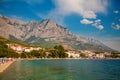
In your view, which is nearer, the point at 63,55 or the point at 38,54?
the point at 38,54

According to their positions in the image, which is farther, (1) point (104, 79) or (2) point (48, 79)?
(1) point (104, 79)

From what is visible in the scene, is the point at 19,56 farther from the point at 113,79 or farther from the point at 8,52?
the point at 113,79

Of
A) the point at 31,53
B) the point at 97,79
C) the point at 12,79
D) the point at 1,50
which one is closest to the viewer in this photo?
the point at 12,79

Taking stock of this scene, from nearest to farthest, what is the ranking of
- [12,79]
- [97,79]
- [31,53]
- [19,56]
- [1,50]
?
[12,79] → [97,79] → [1,50] → [19,56] → [31,53]

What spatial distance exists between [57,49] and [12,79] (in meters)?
157

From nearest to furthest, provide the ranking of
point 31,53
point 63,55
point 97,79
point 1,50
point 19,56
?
point 97,79, point 1,50, point 19,56, point 31,53, point 63,55

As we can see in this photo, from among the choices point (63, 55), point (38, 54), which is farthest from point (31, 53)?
point (63, 55)

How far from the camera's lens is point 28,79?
35.3m

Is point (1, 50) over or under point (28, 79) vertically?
over

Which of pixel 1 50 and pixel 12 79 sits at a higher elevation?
pixel 1 50

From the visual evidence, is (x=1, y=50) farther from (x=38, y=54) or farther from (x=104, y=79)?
(x=104, y=79)

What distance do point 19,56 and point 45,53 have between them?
104 ft

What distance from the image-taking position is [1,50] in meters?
135

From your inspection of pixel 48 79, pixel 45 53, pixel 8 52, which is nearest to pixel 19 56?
pixel 8 52
